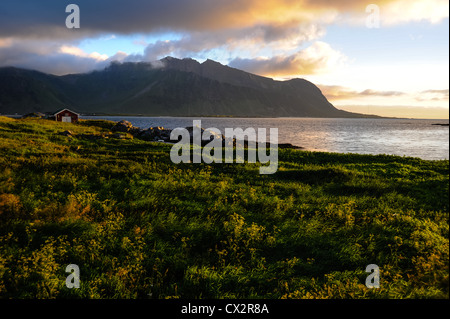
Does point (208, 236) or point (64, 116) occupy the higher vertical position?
point (64, 116)

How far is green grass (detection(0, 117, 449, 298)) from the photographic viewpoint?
6.72m

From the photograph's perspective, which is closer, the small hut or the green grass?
the green grass

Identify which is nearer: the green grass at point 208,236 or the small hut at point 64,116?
the green grass at point 208,236

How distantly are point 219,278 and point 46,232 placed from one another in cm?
599

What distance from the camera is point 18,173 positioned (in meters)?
14.2

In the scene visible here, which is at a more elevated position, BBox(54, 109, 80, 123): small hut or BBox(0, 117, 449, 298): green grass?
BBox(54, 109, 80, 123): small hut

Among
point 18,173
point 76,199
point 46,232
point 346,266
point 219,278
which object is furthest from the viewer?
point 18,173

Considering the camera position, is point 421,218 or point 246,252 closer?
point 246,252

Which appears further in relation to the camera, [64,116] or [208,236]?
[64,116]

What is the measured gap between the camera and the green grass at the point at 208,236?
6.72m

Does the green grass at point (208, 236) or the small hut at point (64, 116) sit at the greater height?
the small hut at point (64, 116)

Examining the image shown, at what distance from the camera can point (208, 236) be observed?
9258 mm
